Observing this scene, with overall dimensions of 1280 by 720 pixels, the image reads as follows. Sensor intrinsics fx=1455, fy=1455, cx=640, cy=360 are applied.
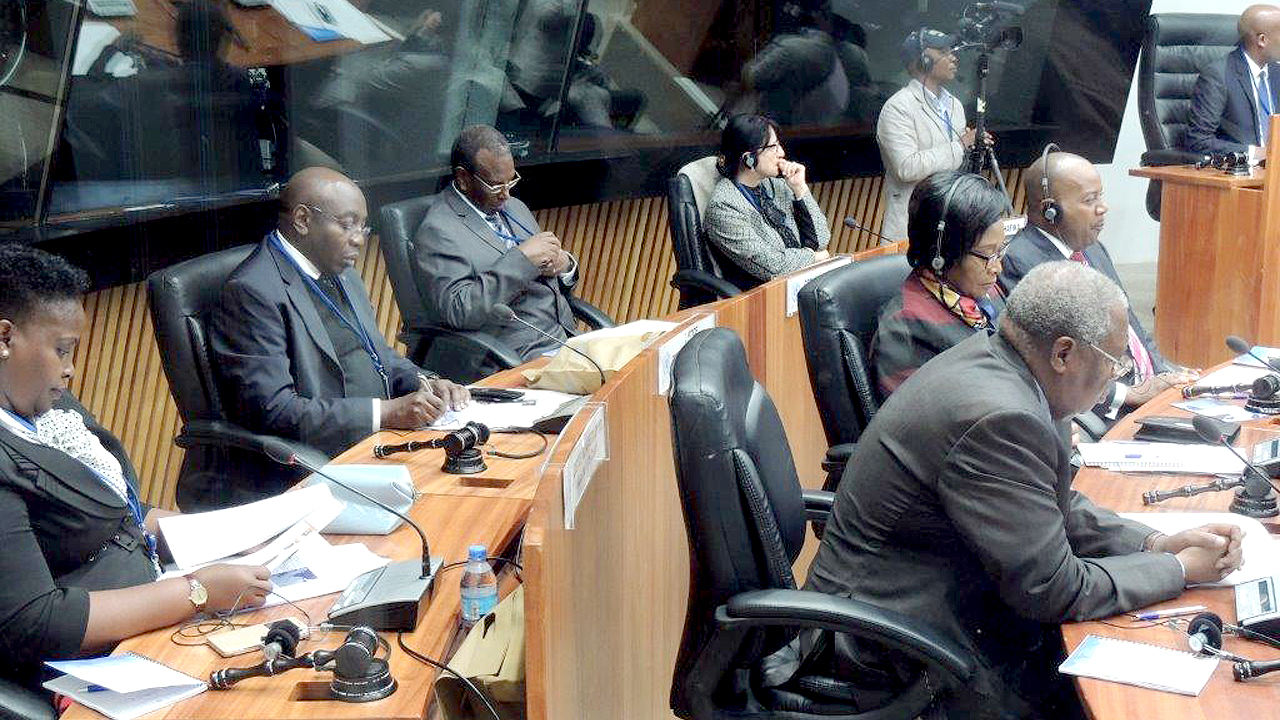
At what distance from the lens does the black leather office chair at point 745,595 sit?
2.12 m

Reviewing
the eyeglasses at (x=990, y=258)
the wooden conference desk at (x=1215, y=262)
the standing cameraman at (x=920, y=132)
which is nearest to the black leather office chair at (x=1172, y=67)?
the wooden conference desk at (x=1215, y=262)

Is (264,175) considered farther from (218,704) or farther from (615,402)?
(218,704)

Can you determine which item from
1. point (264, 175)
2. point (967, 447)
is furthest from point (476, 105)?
point (967, 447)

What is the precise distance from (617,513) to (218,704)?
2.39ft

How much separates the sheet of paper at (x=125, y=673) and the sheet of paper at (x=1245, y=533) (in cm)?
148

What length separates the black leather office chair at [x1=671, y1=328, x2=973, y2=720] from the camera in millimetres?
2119

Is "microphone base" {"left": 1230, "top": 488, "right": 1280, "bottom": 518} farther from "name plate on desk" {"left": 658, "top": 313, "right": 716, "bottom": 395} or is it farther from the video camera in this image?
the video camera

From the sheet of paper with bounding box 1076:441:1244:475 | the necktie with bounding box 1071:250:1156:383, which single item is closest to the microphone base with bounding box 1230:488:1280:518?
the sheet of paper with bounding box 1076:441:1244:475

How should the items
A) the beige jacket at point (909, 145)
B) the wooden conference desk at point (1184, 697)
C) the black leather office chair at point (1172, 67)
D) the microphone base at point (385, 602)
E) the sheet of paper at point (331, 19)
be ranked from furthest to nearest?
the black leather office chair at point (1172, 67) → the beige jacket at point (909, 145) → the sheet of paper at point (331, 19) → the microphone base at point (385, 602) → the wooden conference desk at point (1184, 697)

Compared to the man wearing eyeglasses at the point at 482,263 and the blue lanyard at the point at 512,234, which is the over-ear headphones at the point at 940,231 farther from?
the blue lanyard at the point at 512,234

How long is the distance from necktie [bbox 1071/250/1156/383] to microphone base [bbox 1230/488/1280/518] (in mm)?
1260

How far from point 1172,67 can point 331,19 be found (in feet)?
12.7

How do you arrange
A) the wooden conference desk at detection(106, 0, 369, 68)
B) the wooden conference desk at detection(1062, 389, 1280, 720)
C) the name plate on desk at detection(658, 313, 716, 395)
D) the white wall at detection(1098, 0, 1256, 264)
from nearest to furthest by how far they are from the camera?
the wooden conference desk at detection(1062, 389, 1280, 720), the name plate on desk at detection(658, 313, 716, 395), the wooden conference desk at detection(106, 0, 369, 68), the white wall at detection(1098, 0, 1256, 264)

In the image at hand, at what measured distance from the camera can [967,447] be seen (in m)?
2.08
